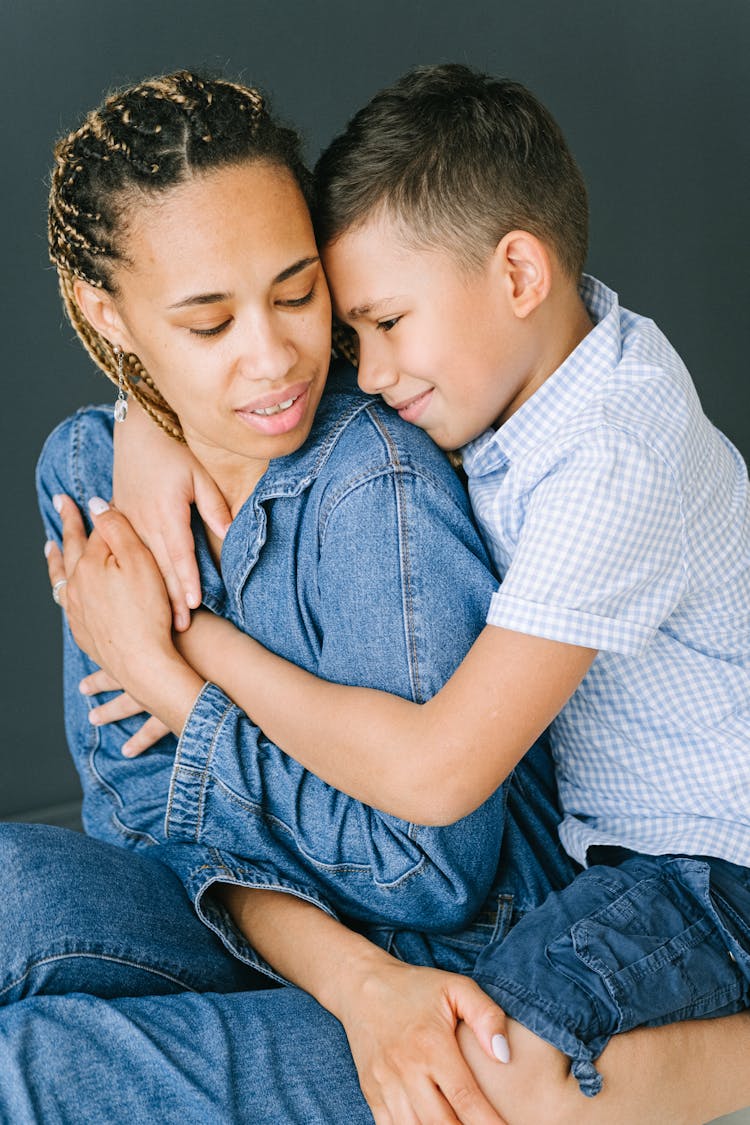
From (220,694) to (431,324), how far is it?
495 mm

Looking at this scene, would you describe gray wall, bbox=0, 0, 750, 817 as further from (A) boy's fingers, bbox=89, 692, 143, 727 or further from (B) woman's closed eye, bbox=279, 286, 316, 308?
(B) woman's closed eye, bbox=279, 286, 316, 308

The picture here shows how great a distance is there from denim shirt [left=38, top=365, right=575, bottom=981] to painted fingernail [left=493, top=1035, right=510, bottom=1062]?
177mm

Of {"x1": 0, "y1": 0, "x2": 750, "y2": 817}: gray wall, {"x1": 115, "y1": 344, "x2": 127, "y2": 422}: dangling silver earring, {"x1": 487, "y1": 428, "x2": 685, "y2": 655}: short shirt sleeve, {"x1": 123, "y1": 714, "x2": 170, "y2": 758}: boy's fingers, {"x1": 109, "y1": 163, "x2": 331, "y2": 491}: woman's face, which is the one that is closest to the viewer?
{"x1": 487, "y1": 428, "x2": 685, "y2": 655}: short shirt sleeve

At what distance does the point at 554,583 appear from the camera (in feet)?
4.16

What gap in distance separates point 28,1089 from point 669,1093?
662 millimetres

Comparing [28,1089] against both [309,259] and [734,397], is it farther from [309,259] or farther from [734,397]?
[734,397]

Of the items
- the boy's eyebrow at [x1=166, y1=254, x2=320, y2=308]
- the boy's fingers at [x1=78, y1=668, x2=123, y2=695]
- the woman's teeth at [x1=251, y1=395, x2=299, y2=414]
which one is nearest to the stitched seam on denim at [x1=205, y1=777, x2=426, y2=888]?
the boy's fingers at [x1=78, y1=668, x2=123, y2=695]

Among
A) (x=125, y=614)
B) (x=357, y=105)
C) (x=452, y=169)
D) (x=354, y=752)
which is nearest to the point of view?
(x=354, y=752)

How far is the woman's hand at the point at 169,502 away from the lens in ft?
5.38

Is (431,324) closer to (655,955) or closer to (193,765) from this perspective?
(193,765)

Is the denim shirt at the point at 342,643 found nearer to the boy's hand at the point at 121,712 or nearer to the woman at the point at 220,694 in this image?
the woman at the point at 220,694

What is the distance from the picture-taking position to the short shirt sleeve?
4.15 feet

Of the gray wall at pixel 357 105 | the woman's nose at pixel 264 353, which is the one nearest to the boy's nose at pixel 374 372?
the woman's nose at pixel 264 353

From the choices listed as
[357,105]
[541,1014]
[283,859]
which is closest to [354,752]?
[283,859]
